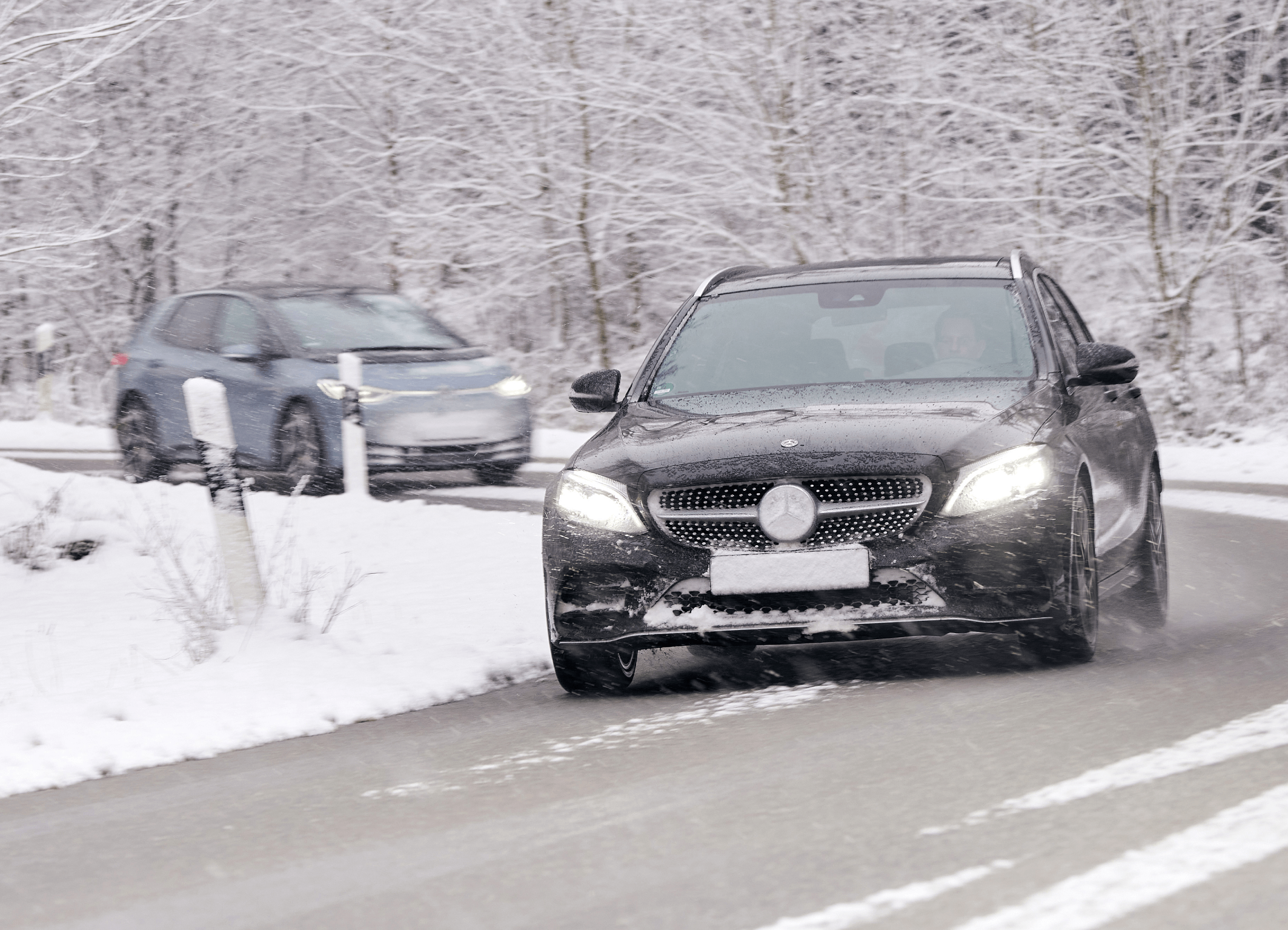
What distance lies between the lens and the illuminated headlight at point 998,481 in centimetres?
623

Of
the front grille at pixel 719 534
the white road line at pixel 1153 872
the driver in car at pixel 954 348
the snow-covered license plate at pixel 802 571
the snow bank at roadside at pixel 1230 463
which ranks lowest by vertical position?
the snow bank at roadside at pixel 1230 463

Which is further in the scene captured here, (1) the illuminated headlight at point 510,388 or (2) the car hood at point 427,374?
(1) the illuminated headlight at point 510,388

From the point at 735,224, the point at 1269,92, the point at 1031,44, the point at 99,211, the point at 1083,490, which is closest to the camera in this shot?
the point at 1083,490

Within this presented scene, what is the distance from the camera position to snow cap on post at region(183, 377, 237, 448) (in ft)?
25.1

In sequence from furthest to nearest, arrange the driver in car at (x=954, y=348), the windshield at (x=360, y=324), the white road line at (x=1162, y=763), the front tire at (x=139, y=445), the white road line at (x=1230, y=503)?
the front tire at (x=139, y=445)
the windshield at (x=360, y=324)
the white road line at (x=1230, y=503)
the driver in car at (x=954, y=348)
the white road line at (x=1162, y=763)

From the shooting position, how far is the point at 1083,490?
671 centimetres

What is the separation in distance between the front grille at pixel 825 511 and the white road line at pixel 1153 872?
6.57ft

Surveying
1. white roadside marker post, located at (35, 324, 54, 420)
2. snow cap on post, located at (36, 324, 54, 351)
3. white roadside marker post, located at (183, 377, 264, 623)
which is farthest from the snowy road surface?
snow cap on post, located at (36, 324, 54, 351)

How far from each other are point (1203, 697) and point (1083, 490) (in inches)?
40.0

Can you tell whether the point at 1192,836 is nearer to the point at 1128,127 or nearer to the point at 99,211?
the point at 1128,127

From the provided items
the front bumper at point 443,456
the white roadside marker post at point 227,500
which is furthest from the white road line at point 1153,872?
the front bumper at point 443,456

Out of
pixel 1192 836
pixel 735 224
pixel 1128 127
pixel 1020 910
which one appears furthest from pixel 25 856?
pixel 735 224

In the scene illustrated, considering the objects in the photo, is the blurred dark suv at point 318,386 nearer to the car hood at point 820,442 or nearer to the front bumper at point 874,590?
the car hood at point 820,442

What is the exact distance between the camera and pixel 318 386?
14094 millimetres
